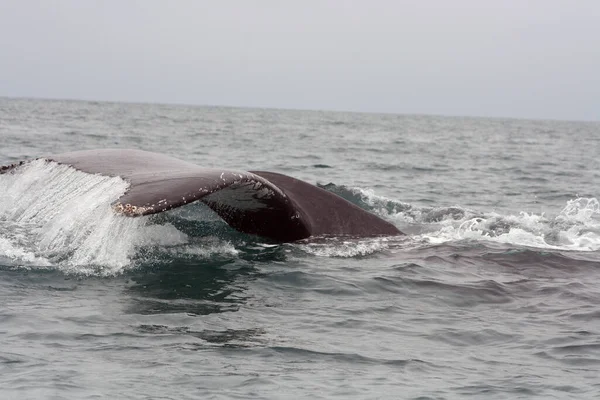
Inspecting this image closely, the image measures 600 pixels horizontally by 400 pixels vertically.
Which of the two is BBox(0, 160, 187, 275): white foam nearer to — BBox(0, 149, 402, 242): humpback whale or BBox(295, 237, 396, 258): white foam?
BBox(0, 149, 402, 242): humpback whale

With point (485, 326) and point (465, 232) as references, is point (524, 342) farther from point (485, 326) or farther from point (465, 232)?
point (465, 232)

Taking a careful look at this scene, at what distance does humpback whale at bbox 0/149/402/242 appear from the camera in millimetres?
6484

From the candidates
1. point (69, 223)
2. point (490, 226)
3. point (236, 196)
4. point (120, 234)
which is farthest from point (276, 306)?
point (490, 226)

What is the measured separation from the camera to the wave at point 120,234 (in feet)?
24.6

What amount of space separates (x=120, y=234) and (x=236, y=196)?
3.71 ft

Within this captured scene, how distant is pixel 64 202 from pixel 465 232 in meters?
5.01

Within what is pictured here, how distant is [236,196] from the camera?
796 cm

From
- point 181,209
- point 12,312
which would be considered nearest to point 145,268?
point 12,312

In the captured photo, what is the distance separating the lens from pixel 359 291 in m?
7.41

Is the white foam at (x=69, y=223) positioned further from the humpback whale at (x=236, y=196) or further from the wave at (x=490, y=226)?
the wave at (x=490, y=226)

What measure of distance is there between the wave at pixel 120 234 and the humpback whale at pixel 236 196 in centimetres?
16

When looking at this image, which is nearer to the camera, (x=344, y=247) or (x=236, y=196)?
(x=236, y=196)

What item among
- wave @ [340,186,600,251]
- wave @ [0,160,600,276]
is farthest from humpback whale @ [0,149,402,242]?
wave @ [340,186,600,251]

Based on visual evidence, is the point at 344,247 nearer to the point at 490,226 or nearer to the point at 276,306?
the point at 276,306
